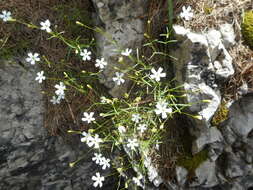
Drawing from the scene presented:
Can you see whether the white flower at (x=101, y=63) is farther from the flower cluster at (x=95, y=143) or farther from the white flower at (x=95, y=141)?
the white flower at (x=95, y=141)

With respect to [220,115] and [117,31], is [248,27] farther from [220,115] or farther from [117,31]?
[117,31]

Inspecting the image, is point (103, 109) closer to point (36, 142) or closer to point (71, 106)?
point (71, 106)

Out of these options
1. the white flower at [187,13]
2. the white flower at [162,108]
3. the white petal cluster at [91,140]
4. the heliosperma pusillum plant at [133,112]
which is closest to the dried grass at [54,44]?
the heliosperma pusillum plant at [133,112]

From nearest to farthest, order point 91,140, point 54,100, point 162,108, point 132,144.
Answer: point 162,108 < point 91,140 < point 132,144 < point 54,100

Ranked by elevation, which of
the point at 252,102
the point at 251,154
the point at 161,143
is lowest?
the point at 251,154

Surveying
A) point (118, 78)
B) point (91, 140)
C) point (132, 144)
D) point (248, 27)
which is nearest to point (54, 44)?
point (118, 78)

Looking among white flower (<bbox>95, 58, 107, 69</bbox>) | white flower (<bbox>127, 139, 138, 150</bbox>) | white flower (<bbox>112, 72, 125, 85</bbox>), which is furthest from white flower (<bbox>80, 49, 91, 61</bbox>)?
white flower (<bbox>127, 139, 138, 150</bbox>)

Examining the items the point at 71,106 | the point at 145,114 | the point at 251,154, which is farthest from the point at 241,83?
the point at 71,106
